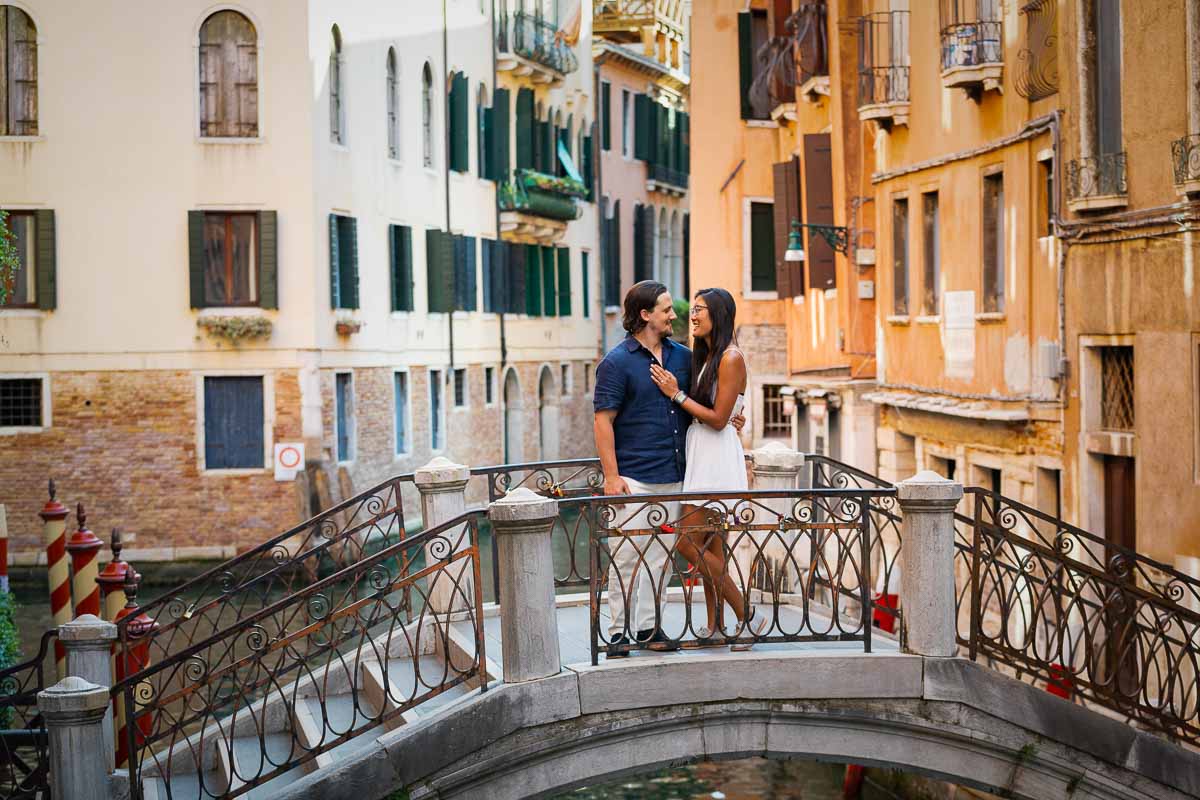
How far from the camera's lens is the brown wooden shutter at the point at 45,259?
89.7ft

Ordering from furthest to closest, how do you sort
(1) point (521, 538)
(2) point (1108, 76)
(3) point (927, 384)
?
(3) point (927, 384)
(2) point (1108, 76)
(1) point (521, 538)

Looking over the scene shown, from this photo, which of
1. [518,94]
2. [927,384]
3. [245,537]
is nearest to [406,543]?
[927,384]

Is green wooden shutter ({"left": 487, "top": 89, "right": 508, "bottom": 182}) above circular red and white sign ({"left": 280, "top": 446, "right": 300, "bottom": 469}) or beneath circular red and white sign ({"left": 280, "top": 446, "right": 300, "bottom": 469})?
above

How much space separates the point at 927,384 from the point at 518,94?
2308 cm

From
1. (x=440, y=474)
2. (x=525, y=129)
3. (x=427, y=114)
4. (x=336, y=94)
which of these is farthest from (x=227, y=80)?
(x=440, y=474)

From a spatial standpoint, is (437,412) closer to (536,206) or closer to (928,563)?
(536,206)

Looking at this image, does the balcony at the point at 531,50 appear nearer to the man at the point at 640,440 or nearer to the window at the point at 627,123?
the window at the point at 627,123

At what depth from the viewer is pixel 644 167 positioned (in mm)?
51156

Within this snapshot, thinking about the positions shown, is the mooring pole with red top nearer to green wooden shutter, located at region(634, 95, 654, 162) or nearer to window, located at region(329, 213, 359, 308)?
window, located at region(329, 213, 359, 308)

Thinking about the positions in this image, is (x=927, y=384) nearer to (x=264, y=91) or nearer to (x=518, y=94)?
(x=264, y=91)

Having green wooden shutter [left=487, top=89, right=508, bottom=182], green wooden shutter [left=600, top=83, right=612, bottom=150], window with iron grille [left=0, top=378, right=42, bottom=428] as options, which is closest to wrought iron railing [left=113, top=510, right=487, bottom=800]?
window with iron grille [left=0, top=378, right=42, bottom=428]

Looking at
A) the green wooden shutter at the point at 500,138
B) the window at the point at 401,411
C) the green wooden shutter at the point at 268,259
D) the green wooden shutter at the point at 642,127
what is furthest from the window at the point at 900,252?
the green wooden shutter at the point at 642,127

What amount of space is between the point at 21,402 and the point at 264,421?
3416mm

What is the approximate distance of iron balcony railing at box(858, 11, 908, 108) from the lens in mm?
19078
